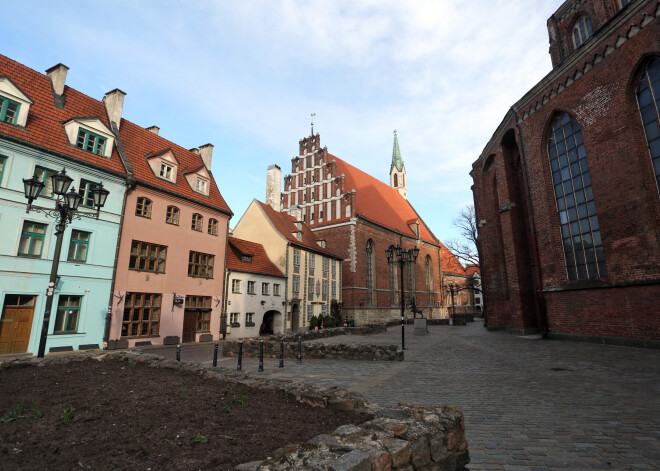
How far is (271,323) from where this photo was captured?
30000 mm

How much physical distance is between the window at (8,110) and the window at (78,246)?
5412 millimetres

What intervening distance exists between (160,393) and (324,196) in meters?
37.7

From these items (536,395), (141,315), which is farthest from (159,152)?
(536,395)

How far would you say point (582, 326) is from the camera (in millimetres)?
16000

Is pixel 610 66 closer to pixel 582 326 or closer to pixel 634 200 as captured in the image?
pixel 634 200

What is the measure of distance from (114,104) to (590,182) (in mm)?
26687

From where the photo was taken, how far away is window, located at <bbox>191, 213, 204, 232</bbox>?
2275 cm

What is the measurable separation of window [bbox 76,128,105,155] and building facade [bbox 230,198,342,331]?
15659 millimetres

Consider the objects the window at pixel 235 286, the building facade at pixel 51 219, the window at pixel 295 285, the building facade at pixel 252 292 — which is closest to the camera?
the building facade at pixel 51 219

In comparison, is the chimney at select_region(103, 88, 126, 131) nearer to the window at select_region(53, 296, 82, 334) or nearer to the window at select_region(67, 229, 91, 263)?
the window at select_region(67, 229, 91, 263)

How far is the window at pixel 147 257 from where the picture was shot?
1884cm

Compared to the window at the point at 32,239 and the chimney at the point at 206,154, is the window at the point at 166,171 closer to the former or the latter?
the chimney at the point at 206,154

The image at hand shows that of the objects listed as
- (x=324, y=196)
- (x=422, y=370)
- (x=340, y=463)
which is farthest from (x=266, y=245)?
(x=340, y=463)

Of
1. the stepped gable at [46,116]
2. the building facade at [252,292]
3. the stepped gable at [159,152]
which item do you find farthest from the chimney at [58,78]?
the building facade at [252,292]
